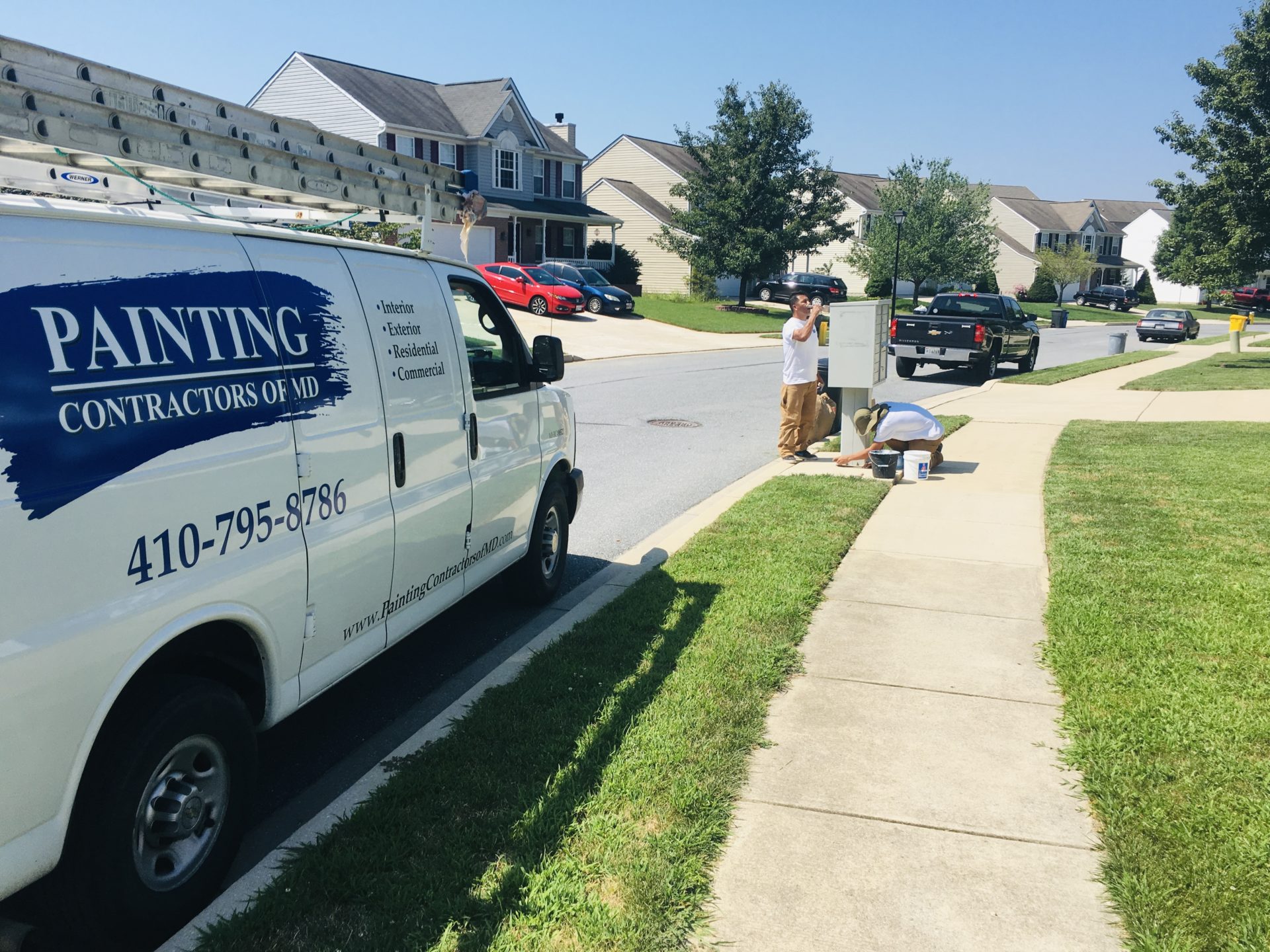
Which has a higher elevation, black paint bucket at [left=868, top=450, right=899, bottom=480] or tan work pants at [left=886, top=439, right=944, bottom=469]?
tan work pants at [left=886, top=439, right=944, bottom=469]

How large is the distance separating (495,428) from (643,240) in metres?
53.3

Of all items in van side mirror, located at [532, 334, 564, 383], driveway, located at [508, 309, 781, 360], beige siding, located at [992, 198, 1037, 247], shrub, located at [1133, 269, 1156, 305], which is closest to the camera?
van side mirror, located at [532, 334, 564, 383]

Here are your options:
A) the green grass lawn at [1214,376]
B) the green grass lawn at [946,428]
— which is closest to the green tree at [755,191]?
the green grass lawn at [1214,376]

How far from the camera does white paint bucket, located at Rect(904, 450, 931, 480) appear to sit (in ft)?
34.2

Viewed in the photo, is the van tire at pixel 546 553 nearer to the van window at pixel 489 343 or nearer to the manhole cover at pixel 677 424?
the van window at pixel 489 343

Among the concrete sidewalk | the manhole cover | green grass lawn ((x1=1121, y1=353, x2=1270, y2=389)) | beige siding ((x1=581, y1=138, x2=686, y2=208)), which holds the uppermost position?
beige siding ((x1=581, y1=138, x2=686, y2=208))

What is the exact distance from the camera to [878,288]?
59.3 m

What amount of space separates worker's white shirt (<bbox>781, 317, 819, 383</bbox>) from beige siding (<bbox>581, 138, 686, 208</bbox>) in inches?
1937

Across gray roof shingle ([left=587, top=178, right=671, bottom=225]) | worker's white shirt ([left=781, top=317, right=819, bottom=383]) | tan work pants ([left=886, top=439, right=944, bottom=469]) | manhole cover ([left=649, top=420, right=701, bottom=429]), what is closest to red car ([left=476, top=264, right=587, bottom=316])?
manhole cover ([left=649, top=420, right=701, bottom=429])

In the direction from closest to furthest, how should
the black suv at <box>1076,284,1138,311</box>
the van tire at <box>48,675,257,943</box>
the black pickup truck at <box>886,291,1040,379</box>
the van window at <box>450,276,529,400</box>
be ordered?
the van tire at <box>48,675,257,943</box> → the van window at <box>450,276,529,400</box> → the black pickup truck at <box>886,291,1040,379</box> → the black suv at <box>1076,284,1138,311</box>

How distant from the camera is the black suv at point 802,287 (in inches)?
1993

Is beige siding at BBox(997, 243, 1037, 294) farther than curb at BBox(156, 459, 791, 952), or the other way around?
beige siding at BBox(997, 243, 1037, 294)

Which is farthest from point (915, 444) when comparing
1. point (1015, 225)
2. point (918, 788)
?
point (1015, 225)

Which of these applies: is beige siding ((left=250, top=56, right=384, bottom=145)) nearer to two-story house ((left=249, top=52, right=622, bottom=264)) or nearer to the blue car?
two-story house ((left=249, top=52, right=622, bottom=264))
